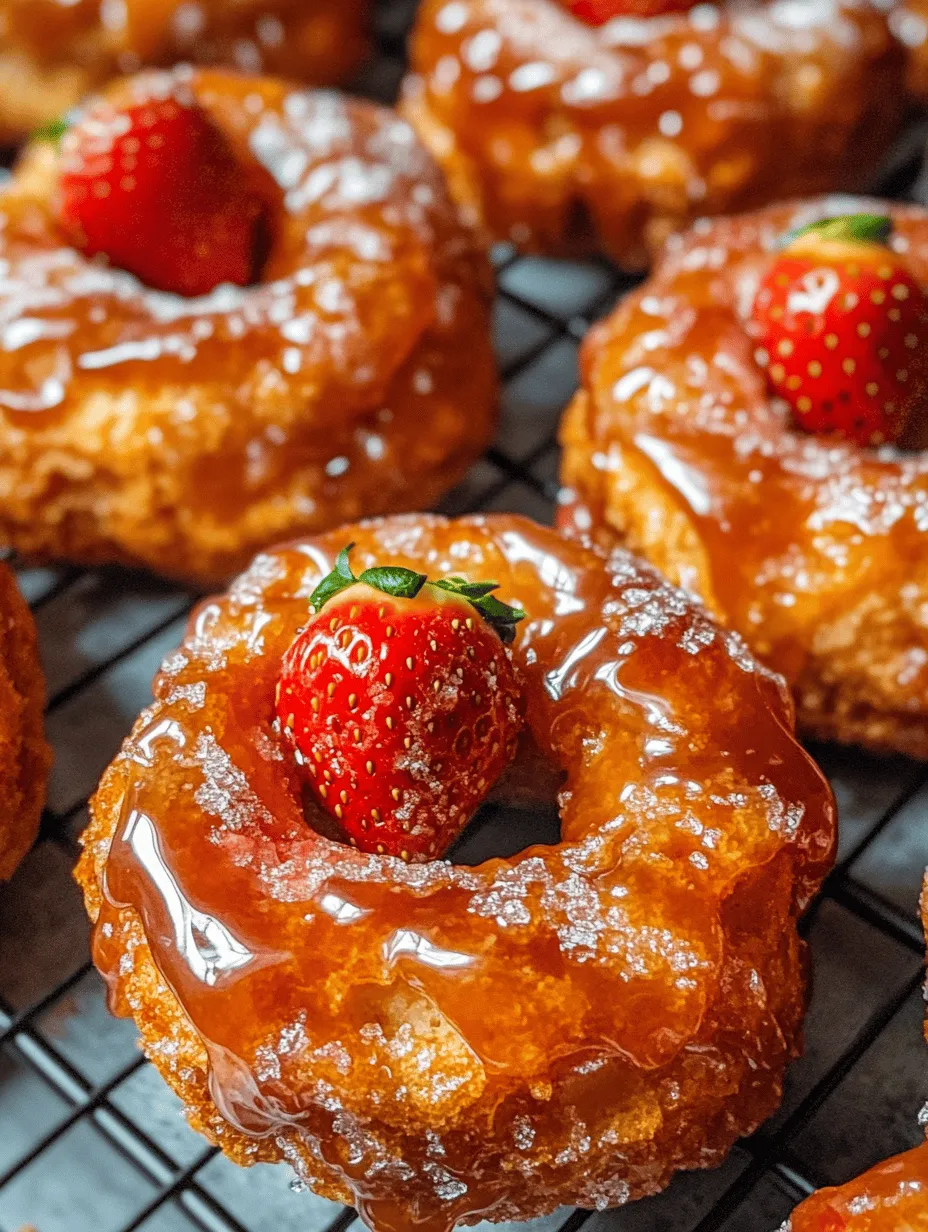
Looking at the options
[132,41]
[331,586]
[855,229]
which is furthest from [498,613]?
[132,41]

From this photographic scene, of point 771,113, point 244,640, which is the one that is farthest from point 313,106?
point 244,640

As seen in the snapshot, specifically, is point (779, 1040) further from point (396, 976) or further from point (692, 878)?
point (396, 976)

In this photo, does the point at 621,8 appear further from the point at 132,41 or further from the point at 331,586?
the point at 331,586

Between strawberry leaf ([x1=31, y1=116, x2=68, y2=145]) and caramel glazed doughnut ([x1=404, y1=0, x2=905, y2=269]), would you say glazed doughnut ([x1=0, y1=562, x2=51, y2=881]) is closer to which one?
strawberry leaf ([x1=31, y1=116, x2=68, y2=145])

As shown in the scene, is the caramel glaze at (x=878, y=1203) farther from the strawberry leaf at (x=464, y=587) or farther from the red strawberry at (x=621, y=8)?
the red strawberry at (x=621, y=8)

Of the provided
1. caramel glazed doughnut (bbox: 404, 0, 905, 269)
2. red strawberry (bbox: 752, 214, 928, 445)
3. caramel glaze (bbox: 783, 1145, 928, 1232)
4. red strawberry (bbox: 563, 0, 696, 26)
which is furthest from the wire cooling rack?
red strawberry (bbox: 563, 0, 696, 26)

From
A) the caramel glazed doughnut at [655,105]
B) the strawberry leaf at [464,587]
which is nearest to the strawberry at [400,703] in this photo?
the strawberry leaf at [464,587]
